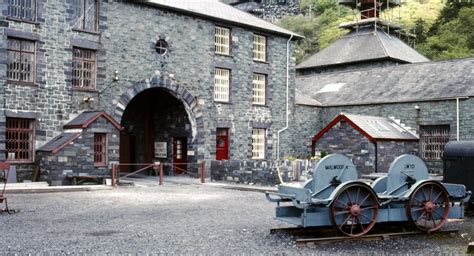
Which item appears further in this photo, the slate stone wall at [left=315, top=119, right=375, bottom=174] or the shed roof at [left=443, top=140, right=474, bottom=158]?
the slate stone wall at [left=315, top=119, right=375, bottom=174]

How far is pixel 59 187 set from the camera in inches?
709

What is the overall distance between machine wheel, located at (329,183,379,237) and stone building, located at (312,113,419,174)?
1363 centimetres

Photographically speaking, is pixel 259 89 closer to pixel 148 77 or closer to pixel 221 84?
pixel 221 84

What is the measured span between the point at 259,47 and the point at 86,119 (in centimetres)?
1055

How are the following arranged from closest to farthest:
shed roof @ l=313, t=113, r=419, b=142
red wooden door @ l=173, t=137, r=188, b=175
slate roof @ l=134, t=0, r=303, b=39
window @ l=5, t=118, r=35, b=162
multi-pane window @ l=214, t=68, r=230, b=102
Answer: window @ l=5, t=118, r=35, b=162
shed roof @ l=313, t=113, r=419, b=142
slate roof @ l=134, t=0, r=303, b=39
multi-pane window @ l=214, t=68, r=230, b=102
red wooden door @ l=173, t=137, r=188, b=175

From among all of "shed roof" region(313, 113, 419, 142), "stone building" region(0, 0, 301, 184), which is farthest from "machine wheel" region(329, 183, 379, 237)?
"shed roof" region(313, 113, 419, 142)

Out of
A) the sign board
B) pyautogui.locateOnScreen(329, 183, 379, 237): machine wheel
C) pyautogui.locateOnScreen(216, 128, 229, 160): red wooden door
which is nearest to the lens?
pyautogui.locateOnScreen(329, 183, 379, 237): machine wheel

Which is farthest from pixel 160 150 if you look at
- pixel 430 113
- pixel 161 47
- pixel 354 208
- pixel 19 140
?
pixel 354 208

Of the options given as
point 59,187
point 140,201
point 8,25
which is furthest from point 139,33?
point 140,201

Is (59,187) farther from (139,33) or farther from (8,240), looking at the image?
(8,240)

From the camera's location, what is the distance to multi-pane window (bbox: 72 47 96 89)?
21.1 m

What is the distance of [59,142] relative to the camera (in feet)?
64.0

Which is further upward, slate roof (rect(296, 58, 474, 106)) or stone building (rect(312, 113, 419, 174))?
slate roof (rect(296, 58, 474, 106))

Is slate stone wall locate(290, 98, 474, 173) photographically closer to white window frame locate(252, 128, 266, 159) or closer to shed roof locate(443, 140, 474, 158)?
white window frame locate(252, 128, 266, 159)
